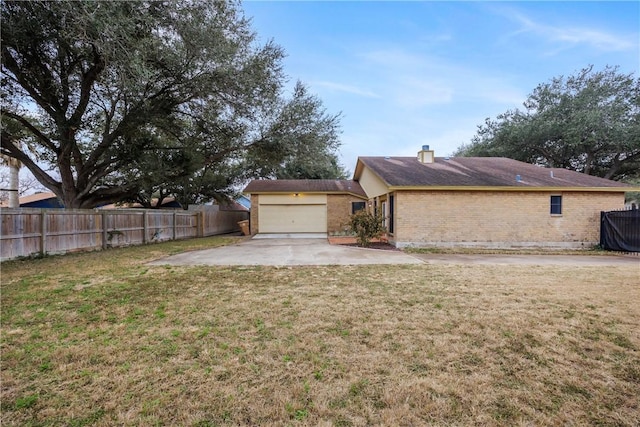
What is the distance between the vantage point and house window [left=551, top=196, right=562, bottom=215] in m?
12.1

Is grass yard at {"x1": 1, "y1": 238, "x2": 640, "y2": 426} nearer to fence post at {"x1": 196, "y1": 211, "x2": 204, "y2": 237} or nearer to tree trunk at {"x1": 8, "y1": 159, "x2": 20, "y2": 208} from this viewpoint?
fence post at {"x1": 196, "y1": 211, "x2": 204, "y2": 237}

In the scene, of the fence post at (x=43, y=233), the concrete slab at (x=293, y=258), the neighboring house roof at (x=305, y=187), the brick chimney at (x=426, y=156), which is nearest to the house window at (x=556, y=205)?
the brick chimney at (x=426, y=156)

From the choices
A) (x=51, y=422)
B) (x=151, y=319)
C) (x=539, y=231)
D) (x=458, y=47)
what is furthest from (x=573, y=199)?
(x=51, y=422)

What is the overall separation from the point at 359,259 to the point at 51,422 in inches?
293

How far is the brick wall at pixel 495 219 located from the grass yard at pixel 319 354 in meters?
6.11

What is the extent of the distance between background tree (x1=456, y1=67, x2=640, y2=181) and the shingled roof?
8.91 metres

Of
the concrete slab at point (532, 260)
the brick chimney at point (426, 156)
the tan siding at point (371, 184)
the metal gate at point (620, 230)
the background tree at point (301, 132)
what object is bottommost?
the concrete slab at point (532, 260)

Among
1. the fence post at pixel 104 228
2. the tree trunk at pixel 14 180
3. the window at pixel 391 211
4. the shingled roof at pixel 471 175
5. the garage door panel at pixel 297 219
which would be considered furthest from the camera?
the garage door panel at pixel 297 219

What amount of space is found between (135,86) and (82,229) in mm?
5184

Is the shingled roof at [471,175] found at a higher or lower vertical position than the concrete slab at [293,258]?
higher

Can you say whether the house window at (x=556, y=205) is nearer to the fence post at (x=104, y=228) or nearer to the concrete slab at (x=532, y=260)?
the concrete slab at (x=532, y=260)

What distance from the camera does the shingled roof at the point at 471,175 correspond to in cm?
1192

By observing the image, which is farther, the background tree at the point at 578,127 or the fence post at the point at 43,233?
the background tree at the point at 578,127

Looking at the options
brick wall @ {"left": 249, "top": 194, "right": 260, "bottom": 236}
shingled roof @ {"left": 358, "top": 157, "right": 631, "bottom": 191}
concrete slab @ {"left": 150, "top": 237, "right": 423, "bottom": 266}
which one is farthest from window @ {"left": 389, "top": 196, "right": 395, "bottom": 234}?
brick wall @ {"left": 249, "top": 194, "right": 260, "bottom": 236}
